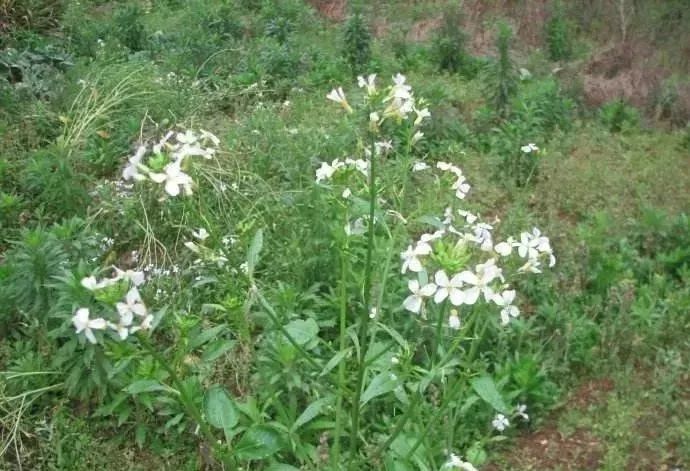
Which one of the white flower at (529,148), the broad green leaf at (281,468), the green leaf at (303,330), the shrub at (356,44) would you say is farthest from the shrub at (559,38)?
the broad green leaf at (281,468)

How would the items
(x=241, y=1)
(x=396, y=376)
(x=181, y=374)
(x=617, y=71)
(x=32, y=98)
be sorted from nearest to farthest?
1. (x=396, y=376)
2. (x=181, y=374)
3. (x=32, y=98)
4. (x=617, y=71)
5. (x=241, y=1)

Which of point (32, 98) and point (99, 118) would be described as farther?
point (32, 98)

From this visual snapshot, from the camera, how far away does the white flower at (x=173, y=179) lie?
87.7 inches

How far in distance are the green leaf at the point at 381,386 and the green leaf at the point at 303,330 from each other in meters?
0.38

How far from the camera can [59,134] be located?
5277 mm

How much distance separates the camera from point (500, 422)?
10.4 feet

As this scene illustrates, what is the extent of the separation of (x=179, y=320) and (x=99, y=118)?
276cm

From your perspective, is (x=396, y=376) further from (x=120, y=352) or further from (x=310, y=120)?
(x=310, y=120)

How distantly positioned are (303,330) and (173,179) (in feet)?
2.79

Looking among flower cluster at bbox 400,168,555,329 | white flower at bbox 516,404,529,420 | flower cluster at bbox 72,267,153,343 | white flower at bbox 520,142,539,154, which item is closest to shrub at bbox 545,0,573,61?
white flower at bbox 520,142,539,154

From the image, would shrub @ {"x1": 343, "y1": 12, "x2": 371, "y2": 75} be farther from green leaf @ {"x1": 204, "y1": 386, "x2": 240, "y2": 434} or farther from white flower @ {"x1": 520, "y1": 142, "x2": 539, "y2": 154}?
green leaf @ {"x1": 204, "y1": 386, "x2": 240, "y2": 434}

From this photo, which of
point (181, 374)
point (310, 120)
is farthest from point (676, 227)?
point (181, 374)

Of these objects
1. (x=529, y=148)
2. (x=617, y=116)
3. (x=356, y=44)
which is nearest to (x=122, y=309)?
(x=529, y=148)

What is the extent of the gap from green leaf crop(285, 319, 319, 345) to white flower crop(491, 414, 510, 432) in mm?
770
